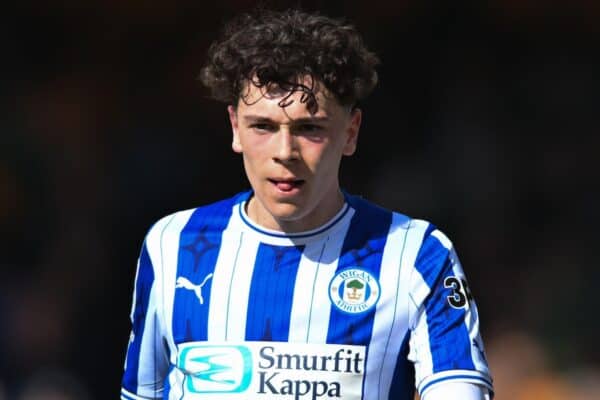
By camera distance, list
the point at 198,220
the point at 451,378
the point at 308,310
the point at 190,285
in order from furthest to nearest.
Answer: the point at 198,220, the point at 190,285, the point at 308,310, the point at 451,378

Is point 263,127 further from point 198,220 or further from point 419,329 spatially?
Result: point 419,329

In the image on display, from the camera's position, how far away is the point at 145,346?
3.29 metres

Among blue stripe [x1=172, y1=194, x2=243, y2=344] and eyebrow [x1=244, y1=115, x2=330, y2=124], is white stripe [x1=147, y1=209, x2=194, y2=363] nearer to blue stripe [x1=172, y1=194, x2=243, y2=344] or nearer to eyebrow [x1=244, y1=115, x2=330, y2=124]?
blue stripe [x1=172, y1=194, x2=243, y2=344]

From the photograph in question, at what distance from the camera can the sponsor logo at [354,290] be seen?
307 centimetres

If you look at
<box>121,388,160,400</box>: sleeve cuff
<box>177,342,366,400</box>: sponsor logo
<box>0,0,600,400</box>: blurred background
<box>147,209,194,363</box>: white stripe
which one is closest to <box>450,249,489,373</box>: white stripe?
<box>177,342,366,400</box>: sponsor logo

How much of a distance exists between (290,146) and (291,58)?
0.80ft

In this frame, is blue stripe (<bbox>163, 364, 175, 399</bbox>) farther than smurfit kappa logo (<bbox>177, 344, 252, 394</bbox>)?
Yes

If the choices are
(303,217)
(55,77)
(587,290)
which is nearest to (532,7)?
(587,290)

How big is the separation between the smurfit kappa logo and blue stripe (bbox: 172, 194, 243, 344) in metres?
0.04

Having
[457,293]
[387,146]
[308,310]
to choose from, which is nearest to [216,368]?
[308,310]

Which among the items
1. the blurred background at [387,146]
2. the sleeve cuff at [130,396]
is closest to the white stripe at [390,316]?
the sleeve cuff at [130,396]

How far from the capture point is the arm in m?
3.25

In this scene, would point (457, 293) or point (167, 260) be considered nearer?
point (457, 293)

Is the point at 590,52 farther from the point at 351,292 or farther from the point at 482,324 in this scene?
the point at 351,292
